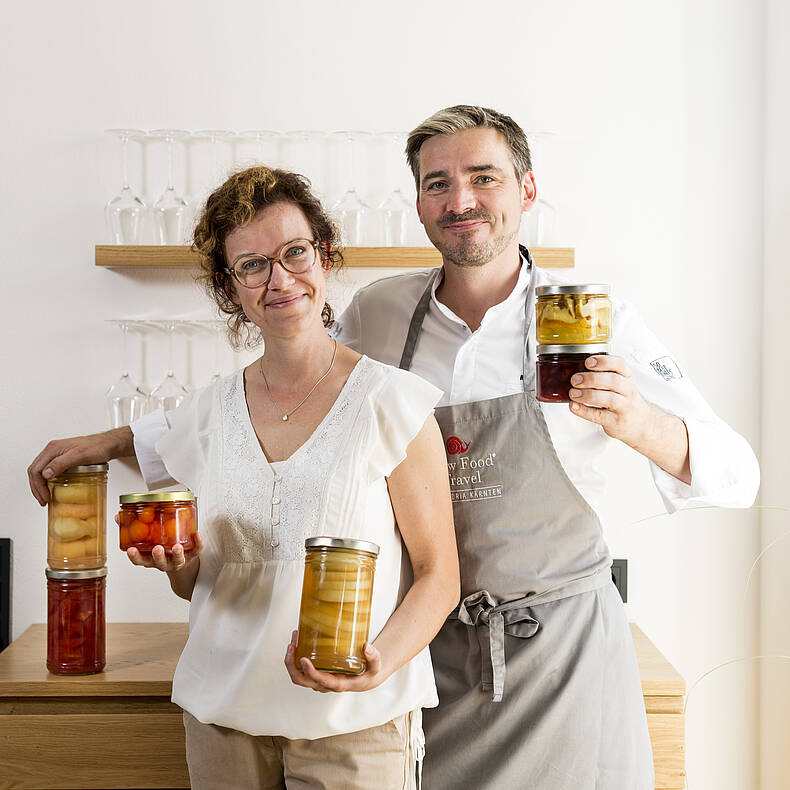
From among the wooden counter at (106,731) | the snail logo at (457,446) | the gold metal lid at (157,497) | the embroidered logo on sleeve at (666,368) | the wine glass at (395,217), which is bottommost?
the wooden counter at (106,731)

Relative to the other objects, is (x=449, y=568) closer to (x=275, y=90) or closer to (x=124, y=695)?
(x=124, y=695)

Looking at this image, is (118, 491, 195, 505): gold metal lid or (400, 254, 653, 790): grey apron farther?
(400, 254, 653, 790): grey apron

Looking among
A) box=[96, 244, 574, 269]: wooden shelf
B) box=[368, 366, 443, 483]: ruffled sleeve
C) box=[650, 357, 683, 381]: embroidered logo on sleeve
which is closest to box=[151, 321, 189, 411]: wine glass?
box=[96, 244, 574, 269]: wooden shelf

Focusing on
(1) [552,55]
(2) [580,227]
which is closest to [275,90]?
(1) [552,55]

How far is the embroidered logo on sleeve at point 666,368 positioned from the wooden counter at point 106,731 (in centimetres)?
60

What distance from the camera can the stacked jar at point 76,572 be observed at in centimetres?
166

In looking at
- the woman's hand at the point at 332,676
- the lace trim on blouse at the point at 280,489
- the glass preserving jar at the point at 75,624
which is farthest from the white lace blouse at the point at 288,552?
the glass preserving jar at the point at 75,624

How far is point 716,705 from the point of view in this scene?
82.7 inches

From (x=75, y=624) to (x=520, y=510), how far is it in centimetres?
88

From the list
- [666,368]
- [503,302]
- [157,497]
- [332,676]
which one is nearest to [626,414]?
[666,368]

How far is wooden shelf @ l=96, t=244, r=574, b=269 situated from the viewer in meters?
1.92

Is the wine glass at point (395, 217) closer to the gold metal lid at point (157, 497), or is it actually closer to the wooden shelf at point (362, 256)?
the wooden shelf at point (362, 256)

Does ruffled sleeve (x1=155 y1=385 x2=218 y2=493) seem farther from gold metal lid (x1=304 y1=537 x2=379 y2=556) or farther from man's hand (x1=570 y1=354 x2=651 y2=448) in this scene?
man's hand (x1=570 y1=354 x2=651 y2=448)

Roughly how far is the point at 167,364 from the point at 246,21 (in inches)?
31.0
